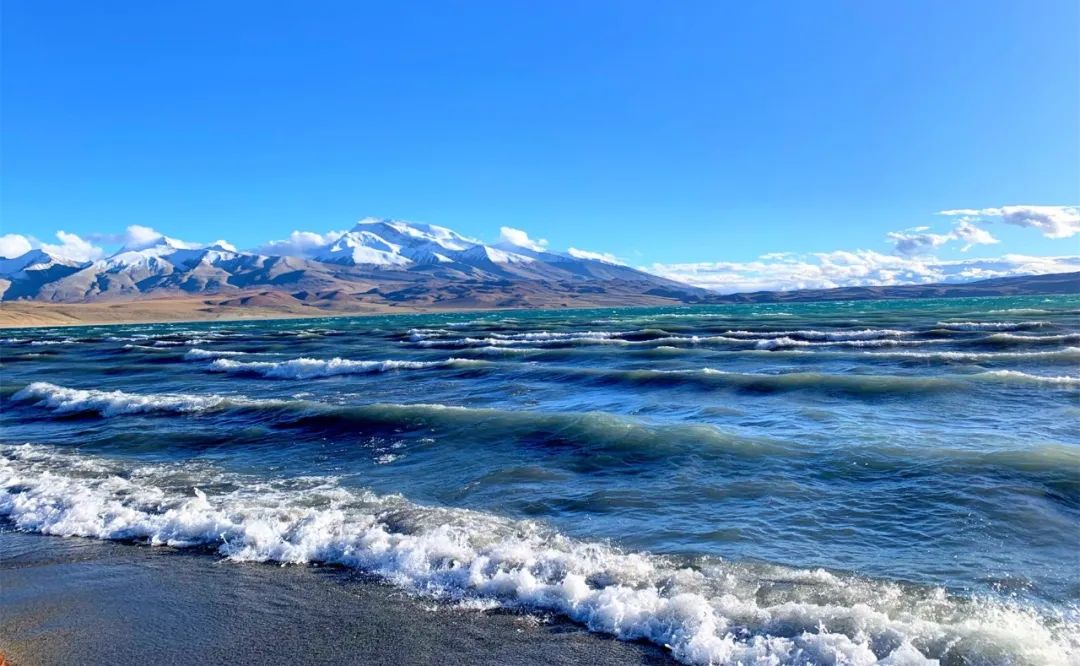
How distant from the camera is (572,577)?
730 centimetres

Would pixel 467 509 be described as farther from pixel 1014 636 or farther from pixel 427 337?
pixel 427 337

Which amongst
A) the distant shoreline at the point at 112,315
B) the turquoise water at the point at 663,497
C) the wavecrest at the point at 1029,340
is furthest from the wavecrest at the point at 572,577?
the distant shoreline at the point at 112,315

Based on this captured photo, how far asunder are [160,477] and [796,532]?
11.2 metres

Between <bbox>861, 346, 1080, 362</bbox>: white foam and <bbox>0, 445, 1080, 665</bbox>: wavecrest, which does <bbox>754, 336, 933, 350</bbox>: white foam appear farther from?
<bbox>0, 445, 1080, 665</bbox>: wavecrest

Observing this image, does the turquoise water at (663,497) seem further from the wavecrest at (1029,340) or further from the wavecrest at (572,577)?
the wavecrest at (1029,340)

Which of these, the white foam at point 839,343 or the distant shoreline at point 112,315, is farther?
the distant shoreline at point 112,315

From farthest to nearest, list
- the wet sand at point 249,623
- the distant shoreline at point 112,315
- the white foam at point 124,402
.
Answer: the distant shoreline at point 112,315 < the white foam at point 124,402 < the wet sand at point 249,623

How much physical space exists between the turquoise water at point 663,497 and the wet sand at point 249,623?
44 centimetres

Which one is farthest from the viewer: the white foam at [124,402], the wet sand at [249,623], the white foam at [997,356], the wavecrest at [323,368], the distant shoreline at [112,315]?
the distant shoreline at [112,315]

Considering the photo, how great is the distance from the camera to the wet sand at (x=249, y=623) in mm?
6172

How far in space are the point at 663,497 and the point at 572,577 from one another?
3486 millimetres

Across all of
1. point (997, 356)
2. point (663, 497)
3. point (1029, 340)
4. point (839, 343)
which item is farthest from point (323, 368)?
point (1029, 340)

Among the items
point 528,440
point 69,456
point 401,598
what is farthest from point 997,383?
point 69,456

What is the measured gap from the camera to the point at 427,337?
198 ft
